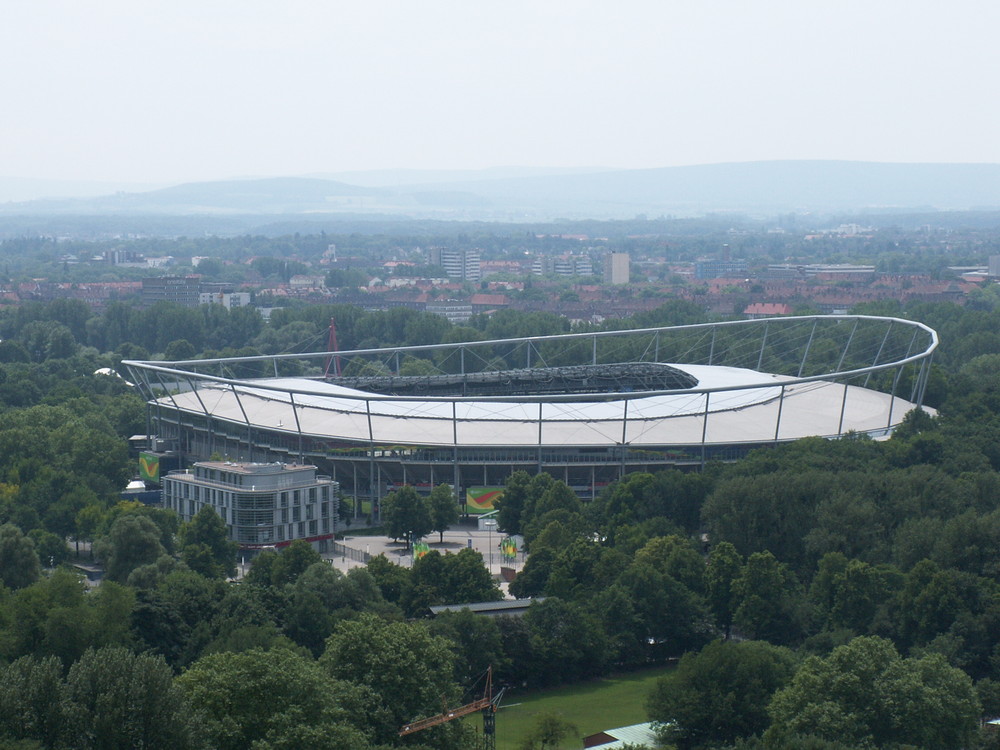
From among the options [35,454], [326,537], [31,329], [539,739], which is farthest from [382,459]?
[31,329]

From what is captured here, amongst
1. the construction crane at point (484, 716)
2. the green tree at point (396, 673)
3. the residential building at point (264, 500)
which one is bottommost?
the residential building at point (264, 500)

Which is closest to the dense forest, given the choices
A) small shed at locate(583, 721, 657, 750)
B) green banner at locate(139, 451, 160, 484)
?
small shed at locate(583, 721, 657, 750)

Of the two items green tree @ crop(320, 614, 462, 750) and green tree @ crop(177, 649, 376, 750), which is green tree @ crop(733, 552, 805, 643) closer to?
green tree @ crop(320, 614, 462, 750)

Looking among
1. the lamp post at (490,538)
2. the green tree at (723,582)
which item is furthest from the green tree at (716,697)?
the lamp post at (490,538)

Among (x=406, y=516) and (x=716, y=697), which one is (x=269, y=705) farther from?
(x=406, y=516)

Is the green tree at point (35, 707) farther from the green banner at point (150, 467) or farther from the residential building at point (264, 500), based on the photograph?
the green banner at point (150, 467)

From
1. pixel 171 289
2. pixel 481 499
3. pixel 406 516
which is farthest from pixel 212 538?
pixel 171 289

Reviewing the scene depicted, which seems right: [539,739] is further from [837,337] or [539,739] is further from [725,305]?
[725,305]
